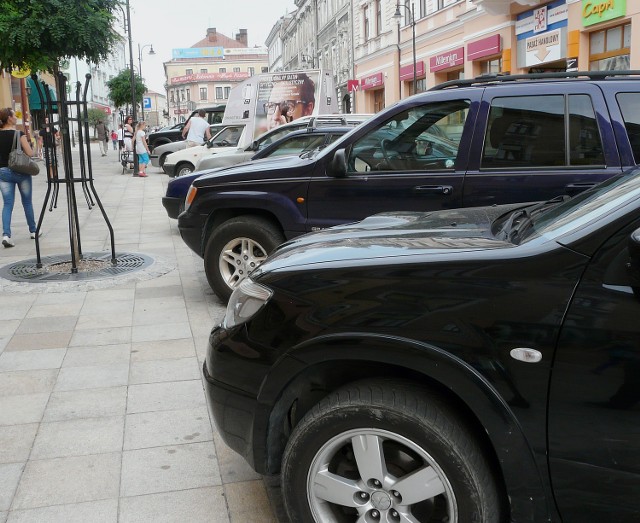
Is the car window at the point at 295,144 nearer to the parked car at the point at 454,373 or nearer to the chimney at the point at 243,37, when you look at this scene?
the parked car at the point at 454,373

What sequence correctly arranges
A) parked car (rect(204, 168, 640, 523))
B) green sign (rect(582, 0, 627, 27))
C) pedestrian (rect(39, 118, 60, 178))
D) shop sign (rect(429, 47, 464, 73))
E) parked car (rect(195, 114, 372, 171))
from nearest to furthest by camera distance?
1. parked car (rect(204, 168, 640, 523))
2. pedestrian (rect(39, 118, 60, 178))
3. parked car (rect(195, 114, 372, 171))
4. green sign (rect(582, 0, 627, 27))
5. shop sign (rect(429, 47, 464, 73))

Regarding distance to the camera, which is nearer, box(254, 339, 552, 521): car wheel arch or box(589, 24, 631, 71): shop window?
box(254, 339, 552, 521): car wheel arch

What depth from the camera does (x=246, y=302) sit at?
286 centimetres

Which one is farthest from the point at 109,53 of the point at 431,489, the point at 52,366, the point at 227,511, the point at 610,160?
the point at 431,489

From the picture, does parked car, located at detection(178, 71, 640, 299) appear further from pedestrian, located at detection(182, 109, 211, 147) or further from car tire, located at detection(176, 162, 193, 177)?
pedestrian, located at detection(182, 109, 211, 147)

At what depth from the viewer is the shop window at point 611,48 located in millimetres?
18844

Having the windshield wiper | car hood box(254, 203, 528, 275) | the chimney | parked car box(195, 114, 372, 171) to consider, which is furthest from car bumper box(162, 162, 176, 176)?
the chimney

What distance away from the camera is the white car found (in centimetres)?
1781

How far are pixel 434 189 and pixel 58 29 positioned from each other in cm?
825

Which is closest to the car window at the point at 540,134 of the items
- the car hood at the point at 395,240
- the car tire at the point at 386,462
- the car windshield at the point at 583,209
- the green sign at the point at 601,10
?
the car hood at the point at 395,240

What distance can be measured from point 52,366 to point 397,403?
342 cm

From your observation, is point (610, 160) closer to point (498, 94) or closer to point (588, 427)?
point (498, 94)

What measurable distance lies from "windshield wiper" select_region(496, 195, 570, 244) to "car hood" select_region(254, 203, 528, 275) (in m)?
0.05

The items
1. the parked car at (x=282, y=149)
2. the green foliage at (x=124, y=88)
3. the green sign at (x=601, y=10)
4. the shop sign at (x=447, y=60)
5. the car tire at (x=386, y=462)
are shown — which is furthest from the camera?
the green foliage at (x=124, y=88)
